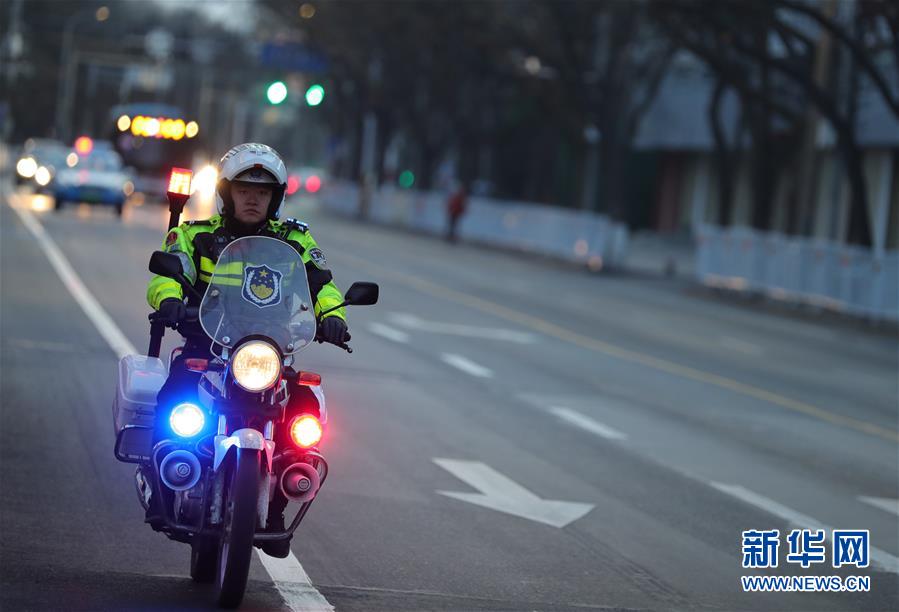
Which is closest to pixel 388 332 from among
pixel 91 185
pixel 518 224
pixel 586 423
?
pixel 586 423

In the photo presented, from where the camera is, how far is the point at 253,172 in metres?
7.41

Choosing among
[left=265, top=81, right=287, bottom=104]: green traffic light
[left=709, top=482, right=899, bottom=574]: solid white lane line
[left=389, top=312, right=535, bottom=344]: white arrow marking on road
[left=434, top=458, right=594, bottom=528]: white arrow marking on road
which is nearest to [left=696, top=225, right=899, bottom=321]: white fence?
[left=389, top=312, right=535, bottom=344]: white arrow marking on road

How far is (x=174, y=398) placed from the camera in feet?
23.9

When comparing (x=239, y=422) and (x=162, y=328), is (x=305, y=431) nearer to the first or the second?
(x=239, y=422)

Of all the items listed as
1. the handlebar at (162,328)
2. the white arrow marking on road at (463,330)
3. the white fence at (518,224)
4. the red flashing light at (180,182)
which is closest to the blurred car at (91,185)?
the white fence at (518,224)

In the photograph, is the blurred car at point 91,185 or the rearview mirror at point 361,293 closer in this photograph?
the rearview mirror at point 361,293

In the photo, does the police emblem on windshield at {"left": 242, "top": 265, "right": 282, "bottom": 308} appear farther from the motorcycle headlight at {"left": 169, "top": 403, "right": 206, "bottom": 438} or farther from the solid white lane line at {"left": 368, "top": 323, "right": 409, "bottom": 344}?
the solid white lane line at {"left": 368, "top": 323, "right": 409, "bottom": 344}

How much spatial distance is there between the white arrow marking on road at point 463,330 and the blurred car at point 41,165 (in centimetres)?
2571

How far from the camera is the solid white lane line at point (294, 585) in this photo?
7332 millimetres

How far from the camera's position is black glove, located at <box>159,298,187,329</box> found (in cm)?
709

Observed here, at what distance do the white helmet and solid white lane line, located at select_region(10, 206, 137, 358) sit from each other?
2.45 meters

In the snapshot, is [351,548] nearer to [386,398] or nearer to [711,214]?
[386,398]

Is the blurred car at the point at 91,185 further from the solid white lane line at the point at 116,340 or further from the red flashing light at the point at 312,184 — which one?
the red flashing light at the point at 312,184

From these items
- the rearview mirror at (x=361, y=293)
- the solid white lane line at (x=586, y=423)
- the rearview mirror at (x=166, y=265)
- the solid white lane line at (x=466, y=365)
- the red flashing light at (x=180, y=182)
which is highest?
the red flashing light at (x=180, y=182)
